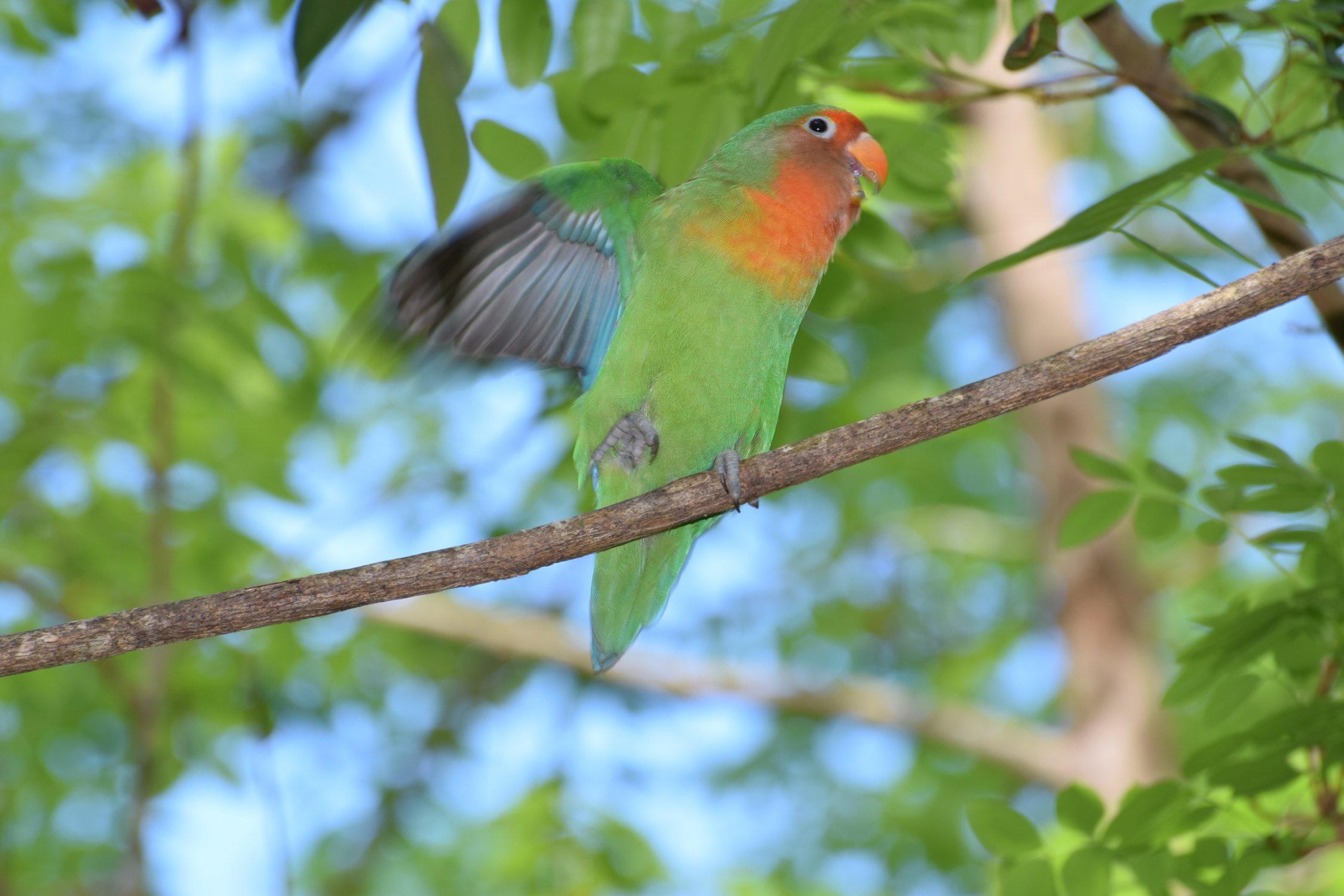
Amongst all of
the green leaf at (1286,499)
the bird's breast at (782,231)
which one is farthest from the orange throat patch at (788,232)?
the green leaf at (1286,499)

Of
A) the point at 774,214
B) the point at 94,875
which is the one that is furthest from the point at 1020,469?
the point at 94,875

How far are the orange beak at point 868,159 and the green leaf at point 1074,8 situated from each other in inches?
23.3

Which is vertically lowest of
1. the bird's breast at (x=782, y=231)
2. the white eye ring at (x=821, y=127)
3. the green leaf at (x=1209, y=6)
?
the bird's breast at (x=782, y=231)

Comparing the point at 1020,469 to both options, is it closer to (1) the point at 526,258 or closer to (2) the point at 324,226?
(2) the point at 324,226

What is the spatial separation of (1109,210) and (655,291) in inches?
42.8

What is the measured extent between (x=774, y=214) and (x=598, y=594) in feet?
3.72

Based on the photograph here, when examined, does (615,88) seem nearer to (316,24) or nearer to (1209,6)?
(316,24)

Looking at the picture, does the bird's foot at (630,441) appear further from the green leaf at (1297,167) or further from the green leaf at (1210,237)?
the green leaf at (1297,167)

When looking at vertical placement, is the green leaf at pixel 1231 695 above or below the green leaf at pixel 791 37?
below

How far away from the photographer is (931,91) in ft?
9.63

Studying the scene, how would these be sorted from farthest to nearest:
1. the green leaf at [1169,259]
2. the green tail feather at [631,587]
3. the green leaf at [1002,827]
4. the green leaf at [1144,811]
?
the green tail feather at [631,587] < the green leaf at [1002,827] < the green leaf at [1144,811] < the green leaf at [1169,259]

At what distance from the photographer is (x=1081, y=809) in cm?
259

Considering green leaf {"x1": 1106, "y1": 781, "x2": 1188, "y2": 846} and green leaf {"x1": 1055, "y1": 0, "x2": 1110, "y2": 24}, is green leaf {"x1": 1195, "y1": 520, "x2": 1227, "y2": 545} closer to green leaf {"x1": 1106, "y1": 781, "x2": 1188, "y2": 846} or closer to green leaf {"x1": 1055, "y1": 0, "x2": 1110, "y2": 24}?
green leaf {"x1": 1106, "y1": 781, "x2": 1188, "y2": 846}

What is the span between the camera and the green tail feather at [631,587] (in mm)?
3029
